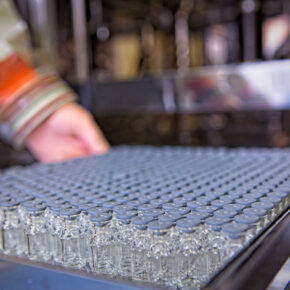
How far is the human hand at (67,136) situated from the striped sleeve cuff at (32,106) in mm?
54

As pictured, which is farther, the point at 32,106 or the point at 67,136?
the point at 67,136

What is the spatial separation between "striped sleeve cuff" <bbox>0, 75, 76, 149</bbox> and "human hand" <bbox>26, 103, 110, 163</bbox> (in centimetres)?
5

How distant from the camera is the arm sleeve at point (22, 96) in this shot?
3.77ft

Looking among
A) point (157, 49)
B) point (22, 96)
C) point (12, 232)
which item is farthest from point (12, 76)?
point (157, 49)

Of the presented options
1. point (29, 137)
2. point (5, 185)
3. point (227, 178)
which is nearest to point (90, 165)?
point (5, 185)

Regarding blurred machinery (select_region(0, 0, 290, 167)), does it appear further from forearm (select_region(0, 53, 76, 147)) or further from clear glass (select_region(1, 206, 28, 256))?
clear glass (select_region(1, 206, 28, 256))

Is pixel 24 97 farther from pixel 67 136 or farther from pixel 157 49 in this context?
pixel 157 49

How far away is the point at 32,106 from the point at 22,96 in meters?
0.04

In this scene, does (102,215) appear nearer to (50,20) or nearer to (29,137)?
(29,137)

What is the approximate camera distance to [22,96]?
1.15 meters

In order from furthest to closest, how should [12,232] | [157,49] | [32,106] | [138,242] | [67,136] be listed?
1. [157,49]
2. [67,136]
3. [32,106]
4. [12,232]
5. [138,242]

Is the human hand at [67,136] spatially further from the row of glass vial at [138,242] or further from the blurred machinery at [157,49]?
the row of glass vial at [138,242]

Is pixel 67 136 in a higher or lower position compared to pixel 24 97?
lower

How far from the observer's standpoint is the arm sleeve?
3.77ft
